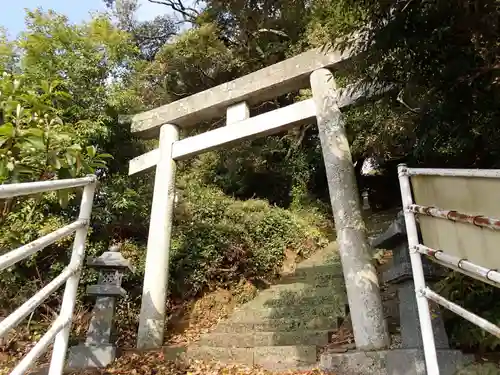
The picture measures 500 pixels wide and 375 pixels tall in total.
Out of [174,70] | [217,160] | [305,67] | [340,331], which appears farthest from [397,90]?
[174,70]

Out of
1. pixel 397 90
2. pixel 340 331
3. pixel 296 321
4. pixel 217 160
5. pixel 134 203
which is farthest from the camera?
pixel 217 160

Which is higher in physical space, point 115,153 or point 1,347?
point 115,153

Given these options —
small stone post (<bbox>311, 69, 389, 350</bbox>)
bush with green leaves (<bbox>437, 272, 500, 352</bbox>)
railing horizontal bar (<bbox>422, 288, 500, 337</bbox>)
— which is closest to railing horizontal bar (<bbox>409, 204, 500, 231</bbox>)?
railing horizontal bar (<bbox>422, 288, 500, 337</bbox>)

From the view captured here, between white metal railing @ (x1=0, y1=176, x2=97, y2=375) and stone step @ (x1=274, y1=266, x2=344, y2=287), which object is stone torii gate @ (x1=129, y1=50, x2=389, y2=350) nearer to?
stone step @ (x1=274, y1=266, x2=344, y2=287)

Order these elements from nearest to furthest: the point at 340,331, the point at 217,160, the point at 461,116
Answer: the point at 461,116
the point at 340,331
the point at 217,160

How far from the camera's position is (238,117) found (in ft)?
17.6

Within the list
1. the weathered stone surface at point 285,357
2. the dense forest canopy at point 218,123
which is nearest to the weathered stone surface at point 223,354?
the weathered stone surface at point 285,357

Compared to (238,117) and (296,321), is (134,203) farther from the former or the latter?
(296,321)

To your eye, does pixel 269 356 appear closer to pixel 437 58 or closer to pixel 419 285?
pixel 419 285

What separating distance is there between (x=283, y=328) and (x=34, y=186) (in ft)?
13.3

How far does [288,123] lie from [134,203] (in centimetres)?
328

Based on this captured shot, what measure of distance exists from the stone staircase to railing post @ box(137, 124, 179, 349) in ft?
1.84

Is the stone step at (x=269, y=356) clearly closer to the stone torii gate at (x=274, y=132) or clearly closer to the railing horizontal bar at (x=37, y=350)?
the stone torii gate at (x=274, y=132)

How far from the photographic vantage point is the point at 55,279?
1414mm
